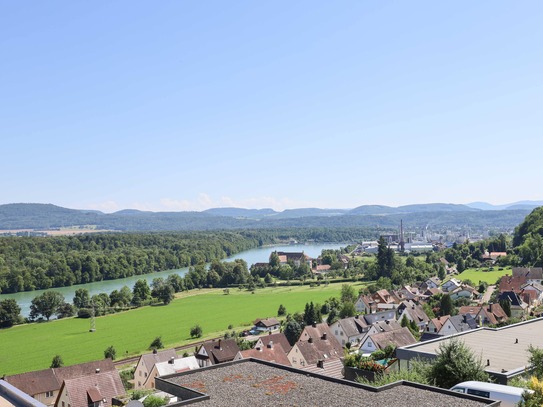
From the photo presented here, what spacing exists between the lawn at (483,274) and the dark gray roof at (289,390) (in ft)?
164

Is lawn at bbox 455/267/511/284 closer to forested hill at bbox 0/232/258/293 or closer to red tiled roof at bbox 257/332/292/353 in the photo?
red tiled roof at bbox 257/332/292/353

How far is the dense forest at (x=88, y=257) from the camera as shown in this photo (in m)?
68.0

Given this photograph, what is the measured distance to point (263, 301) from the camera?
180ft

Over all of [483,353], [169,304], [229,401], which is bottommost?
[169,304]

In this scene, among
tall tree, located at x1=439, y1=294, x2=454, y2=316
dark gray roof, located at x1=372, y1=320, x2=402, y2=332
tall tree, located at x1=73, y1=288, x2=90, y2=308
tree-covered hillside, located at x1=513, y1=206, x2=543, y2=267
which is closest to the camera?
dark gray roof, located at x1=372, y1=320, x2=402, y2=332

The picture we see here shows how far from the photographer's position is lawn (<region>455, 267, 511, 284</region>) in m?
57.2

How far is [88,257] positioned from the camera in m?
77.4

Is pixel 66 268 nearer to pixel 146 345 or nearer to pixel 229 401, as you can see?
pixel 146 345

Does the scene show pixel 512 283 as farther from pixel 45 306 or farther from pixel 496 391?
pixel 45 306

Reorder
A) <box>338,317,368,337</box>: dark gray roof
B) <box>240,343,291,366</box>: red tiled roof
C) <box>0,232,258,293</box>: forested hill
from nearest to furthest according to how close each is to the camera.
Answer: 1. <box>240,343,291,366</box>: red tiled roof
2. <box>338,317,368,337</box>: dark gray roof
3. <box>0,232,258,293</box>: forested hill

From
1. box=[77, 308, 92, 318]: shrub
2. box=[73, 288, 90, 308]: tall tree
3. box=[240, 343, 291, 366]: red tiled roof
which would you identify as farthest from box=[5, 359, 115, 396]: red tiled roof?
box=[73, 288, 90, 308]: tall tree

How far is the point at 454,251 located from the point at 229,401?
77860 mm

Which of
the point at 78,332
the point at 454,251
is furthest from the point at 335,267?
the point at 78,332

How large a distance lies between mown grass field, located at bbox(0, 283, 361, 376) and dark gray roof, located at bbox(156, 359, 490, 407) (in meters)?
25.1
